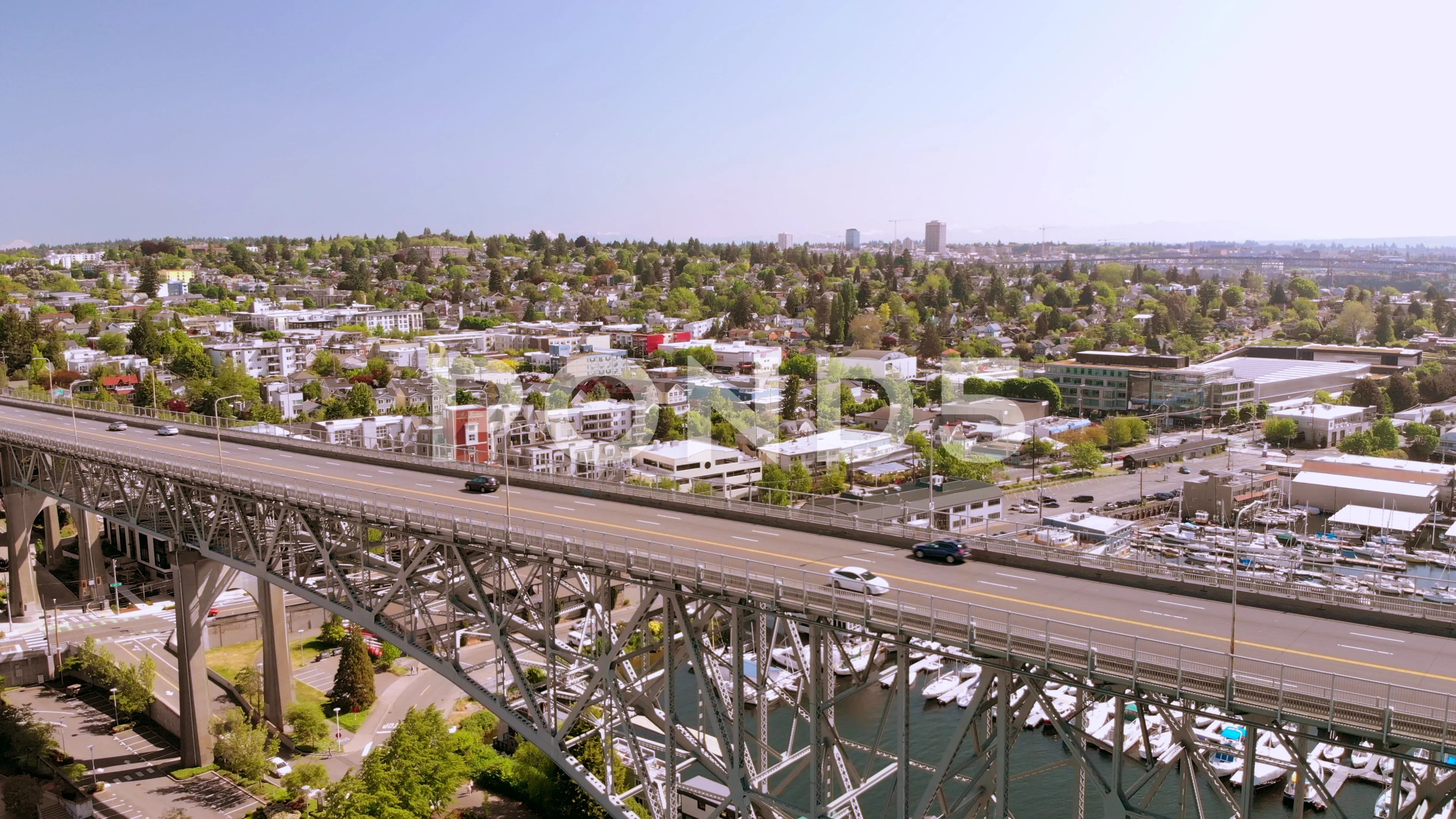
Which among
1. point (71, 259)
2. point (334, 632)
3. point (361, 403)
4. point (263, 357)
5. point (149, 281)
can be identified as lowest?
point (334, 632)

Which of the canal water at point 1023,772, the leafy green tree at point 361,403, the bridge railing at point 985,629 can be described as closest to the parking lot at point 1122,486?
the canal water at point 1023,772

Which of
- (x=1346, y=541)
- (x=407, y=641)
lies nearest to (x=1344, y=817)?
(x=407, y=641)

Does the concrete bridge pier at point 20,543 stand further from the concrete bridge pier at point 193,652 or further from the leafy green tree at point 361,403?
the leafy green tree at point 361,403

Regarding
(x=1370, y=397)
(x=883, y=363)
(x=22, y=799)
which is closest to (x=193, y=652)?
(x=22, y=799)

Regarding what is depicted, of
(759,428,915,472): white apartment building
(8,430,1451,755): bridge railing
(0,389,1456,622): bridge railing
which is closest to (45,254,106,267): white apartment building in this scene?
(759,428,915,472): white apartment building

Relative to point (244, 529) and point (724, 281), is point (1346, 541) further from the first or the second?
point (724, 281)

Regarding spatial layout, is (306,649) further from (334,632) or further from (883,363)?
(883,363)

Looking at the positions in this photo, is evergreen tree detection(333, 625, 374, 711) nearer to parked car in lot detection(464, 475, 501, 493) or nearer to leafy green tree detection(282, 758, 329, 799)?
leafy green tree detection(282, 758, 329, 799)

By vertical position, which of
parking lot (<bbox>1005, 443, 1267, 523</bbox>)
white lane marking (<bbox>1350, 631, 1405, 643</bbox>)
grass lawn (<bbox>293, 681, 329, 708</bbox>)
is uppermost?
white lane marking (<bbox>1350, 631, 1405, 643</bbox>)
